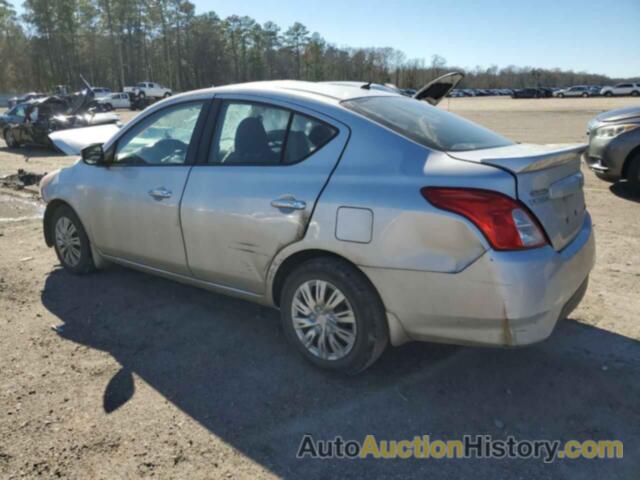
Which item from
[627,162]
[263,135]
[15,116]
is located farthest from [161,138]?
[15,116]

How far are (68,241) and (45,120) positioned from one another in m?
14.1

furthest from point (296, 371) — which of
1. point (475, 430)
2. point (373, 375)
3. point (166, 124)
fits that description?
point (166, 124)

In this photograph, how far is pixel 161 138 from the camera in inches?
159

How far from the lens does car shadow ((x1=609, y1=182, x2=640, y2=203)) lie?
25.3 ft

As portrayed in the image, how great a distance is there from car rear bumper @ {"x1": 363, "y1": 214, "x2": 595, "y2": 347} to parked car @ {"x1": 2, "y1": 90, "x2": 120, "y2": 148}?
610 inches

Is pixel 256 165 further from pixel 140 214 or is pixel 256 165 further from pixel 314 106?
pixel 140 214

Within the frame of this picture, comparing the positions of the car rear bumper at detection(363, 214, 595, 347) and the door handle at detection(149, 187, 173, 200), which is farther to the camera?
the door handle at detection(149, 187, 173, 200)

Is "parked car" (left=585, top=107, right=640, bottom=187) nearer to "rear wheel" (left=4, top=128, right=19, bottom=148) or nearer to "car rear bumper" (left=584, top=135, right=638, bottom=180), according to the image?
"car rear bumper" (left=584, top=135, right=638, bottom=180)

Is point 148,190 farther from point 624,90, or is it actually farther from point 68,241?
point 624,90

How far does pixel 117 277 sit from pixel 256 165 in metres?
2.35

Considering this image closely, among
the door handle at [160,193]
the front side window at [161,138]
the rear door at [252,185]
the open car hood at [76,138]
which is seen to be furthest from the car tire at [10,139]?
the rear door at [252,185]

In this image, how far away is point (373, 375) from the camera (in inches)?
125

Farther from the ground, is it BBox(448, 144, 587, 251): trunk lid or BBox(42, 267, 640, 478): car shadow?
BBox(448, 144, 587, 251): trunk lid

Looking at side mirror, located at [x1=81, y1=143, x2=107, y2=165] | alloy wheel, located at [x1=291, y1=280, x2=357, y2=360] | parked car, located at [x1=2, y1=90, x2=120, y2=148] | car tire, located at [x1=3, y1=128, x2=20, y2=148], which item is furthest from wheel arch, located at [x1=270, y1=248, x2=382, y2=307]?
car tire, located at [x1=3, y1=128, x2=20, y2=148]
